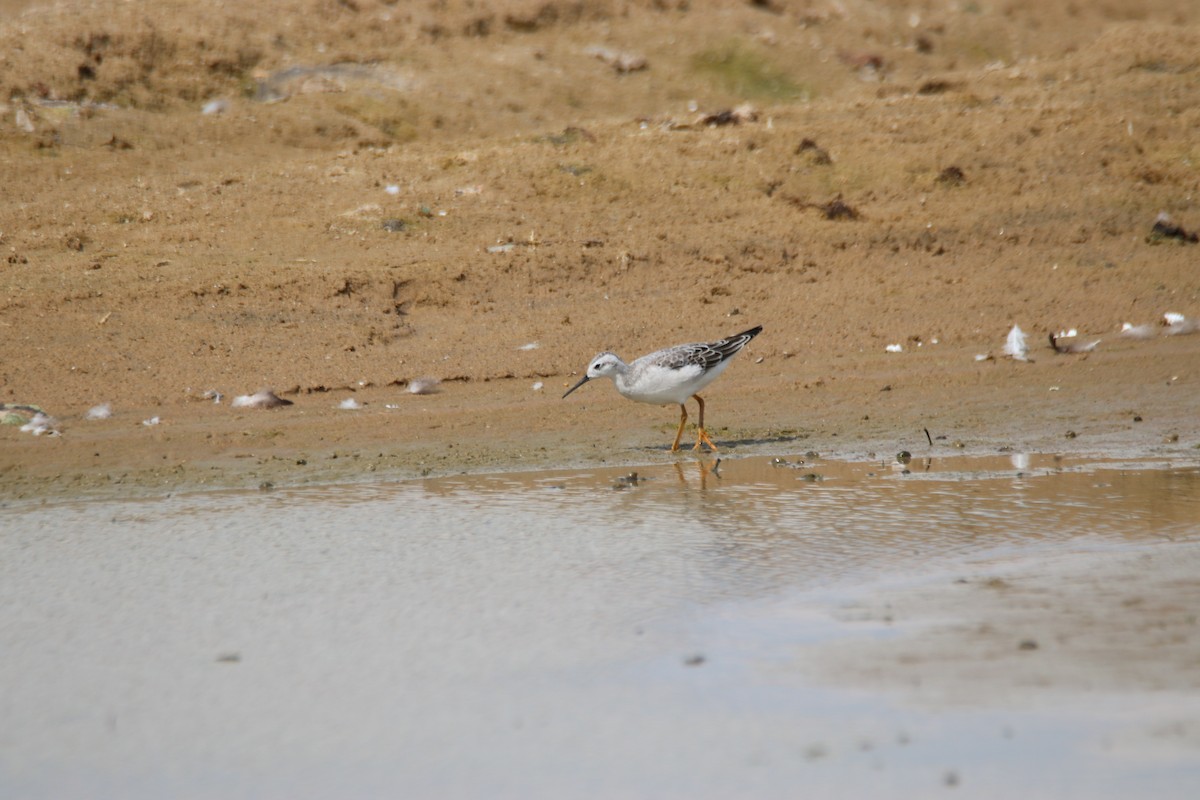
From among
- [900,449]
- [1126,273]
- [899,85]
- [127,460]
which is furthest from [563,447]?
[899,85]

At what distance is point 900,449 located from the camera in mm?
7664

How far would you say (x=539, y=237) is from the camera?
10.3 m

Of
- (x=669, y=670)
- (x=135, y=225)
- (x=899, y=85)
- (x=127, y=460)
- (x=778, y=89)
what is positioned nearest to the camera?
(x=669, y=670)

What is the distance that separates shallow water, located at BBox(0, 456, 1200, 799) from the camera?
367 centimetres

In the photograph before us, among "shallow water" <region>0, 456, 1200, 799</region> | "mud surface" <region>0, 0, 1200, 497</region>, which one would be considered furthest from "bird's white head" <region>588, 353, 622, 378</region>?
"shallow water" <region>0, 456, 1200, 799</region>

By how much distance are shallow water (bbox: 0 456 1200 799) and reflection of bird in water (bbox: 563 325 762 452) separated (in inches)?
36.3

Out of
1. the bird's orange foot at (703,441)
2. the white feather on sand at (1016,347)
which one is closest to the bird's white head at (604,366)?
the bird's orange foot at (703,441)

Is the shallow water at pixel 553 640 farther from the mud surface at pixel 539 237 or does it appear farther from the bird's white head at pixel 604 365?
the bird's white head at pixel 604 365

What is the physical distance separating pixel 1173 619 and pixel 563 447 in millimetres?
3866

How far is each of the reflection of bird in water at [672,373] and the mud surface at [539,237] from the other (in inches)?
11.9

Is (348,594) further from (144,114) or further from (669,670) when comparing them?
(144,114)

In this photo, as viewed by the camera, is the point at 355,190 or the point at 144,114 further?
the point at 144,114

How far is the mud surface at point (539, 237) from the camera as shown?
8.21 meters

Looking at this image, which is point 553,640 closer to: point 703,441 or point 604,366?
point 703,441
